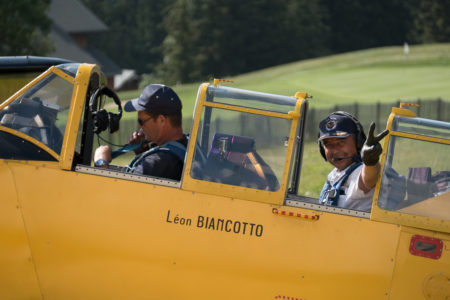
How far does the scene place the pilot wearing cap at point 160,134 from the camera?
538 centimetres

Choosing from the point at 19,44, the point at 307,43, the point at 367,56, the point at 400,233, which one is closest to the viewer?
the point at 400,233

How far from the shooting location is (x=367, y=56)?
5806 centimetres

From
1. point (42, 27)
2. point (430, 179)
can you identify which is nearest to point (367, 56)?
point (42, 27)

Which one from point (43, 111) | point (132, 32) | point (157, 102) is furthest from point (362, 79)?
point (132, 32)

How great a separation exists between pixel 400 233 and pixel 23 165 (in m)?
2.81

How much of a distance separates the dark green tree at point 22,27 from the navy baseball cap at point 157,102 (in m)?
32.0

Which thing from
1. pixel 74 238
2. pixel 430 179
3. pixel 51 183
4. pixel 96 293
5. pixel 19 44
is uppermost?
pixel 19 44

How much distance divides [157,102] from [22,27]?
33.8 meters

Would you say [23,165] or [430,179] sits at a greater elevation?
[430,179]

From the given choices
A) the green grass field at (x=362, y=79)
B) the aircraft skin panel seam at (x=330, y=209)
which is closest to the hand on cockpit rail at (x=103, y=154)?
the aircraft skin panel seam at (x=330, y=209)

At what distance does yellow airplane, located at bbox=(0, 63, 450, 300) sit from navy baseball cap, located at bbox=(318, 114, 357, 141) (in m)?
0.59

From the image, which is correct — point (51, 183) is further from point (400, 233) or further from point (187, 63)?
point (187, 63)

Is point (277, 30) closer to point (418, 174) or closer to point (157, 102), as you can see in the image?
point (157, 102)

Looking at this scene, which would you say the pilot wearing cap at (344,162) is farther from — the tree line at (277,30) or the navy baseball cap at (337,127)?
the tree line at (277,30)
